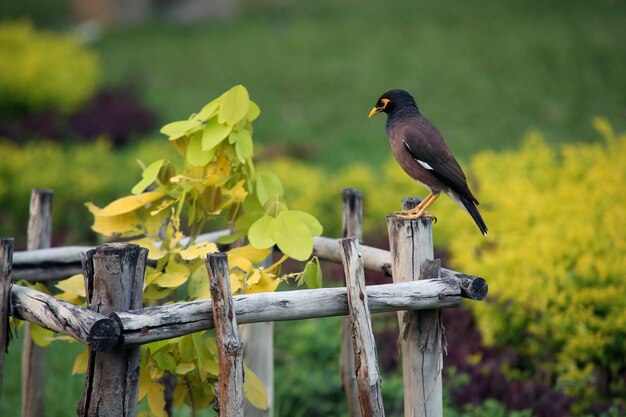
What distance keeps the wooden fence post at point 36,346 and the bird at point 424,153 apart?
60.2 inches

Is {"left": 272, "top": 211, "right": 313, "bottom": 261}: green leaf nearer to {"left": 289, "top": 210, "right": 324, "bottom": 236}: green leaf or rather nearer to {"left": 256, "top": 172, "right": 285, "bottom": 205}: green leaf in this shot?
{"left": 289, "top": 210, "right": 324, "bottom": 236}: green leaf

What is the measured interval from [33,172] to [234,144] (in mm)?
4554

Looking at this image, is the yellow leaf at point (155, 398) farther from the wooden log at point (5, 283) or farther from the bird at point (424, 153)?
the bird at point (424, 153)

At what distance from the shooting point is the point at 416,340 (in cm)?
270

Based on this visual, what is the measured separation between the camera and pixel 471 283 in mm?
2584

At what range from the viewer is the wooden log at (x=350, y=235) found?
3318mm

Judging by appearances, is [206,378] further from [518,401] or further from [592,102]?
[592,102]

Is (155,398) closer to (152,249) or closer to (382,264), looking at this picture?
(152,249)

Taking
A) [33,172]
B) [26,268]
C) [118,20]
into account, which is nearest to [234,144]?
[26,268]

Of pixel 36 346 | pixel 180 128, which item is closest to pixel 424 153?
pixel 180 128

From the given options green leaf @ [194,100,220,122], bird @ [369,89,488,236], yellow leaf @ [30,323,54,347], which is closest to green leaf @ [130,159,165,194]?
green leaf @ [194,100,220,122]

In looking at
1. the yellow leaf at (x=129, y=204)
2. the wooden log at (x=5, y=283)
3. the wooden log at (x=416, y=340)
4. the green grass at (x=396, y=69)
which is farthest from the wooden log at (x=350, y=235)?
the green grass at (x=396, y=69)

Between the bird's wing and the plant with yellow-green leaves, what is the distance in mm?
623

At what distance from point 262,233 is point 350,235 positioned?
0.69m
